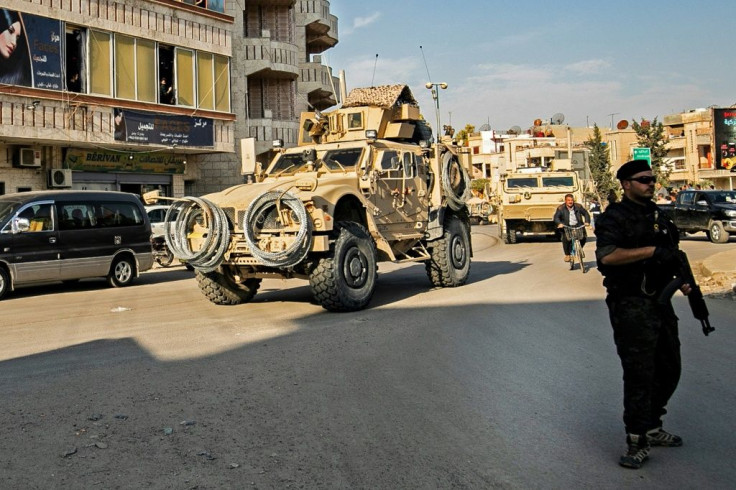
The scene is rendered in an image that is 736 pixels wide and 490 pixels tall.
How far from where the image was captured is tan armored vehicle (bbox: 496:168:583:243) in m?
24.8

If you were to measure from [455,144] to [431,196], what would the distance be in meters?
2.04

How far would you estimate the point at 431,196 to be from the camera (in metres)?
13.3

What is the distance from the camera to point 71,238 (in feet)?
46.7

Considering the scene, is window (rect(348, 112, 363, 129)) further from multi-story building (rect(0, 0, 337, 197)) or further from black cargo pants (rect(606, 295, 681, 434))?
black cargo pants (rect(606, 295, 681, 434))

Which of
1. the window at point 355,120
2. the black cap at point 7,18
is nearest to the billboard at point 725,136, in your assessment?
the black cap at point 7,18

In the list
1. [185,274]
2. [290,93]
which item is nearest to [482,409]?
[185,274]

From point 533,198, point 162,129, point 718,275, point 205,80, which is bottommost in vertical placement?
point 718,275

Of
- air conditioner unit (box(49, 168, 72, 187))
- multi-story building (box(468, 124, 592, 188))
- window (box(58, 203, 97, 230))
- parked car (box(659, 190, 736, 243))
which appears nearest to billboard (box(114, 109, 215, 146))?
air conditioner unit (box(49, 168, 72, 187))

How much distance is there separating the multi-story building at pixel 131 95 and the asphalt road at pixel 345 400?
448 inches

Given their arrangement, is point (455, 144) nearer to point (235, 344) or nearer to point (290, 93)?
point (235, 344)

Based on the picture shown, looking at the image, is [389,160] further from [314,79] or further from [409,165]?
[314,79]

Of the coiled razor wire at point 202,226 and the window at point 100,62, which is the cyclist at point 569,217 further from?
the window at point 100,62

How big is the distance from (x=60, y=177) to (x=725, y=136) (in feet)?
189

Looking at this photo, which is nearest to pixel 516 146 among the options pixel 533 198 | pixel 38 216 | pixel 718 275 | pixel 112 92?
pixel 533 198
